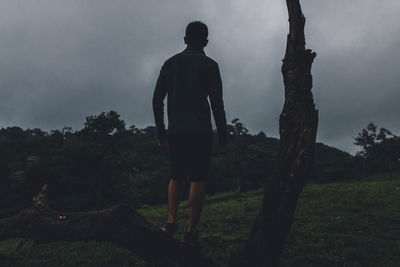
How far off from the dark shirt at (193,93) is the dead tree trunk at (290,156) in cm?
90

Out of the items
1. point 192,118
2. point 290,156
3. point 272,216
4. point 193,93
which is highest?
point 193,93

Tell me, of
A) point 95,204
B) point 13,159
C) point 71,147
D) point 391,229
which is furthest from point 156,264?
point 13,159

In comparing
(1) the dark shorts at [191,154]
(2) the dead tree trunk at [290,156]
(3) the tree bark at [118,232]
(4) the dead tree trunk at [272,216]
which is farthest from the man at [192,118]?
(2) the dead tree trunk at [290,156]

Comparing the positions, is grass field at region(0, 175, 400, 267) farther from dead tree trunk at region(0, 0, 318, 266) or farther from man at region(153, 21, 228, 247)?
man at region(153, 21, 228, 247)

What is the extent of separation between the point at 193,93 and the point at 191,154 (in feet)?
2.78

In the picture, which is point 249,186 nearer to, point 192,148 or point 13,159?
point 13,159

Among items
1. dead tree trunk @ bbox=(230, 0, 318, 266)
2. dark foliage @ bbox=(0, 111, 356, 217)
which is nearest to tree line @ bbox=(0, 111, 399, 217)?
dark foliage @ bbox=(0, 111, 356, 217)

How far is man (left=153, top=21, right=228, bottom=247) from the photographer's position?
3625 mm

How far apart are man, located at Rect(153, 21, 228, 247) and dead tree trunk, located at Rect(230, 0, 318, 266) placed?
2.64ft

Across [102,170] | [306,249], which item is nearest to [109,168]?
[102,170]

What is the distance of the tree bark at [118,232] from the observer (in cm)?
357

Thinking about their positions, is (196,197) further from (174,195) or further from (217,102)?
(217,102)

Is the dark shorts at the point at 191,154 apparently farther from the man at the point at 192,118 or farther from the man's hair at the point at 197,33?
the man's hair at the point at 197,33

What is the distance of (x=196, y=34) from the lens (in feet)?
13.4
